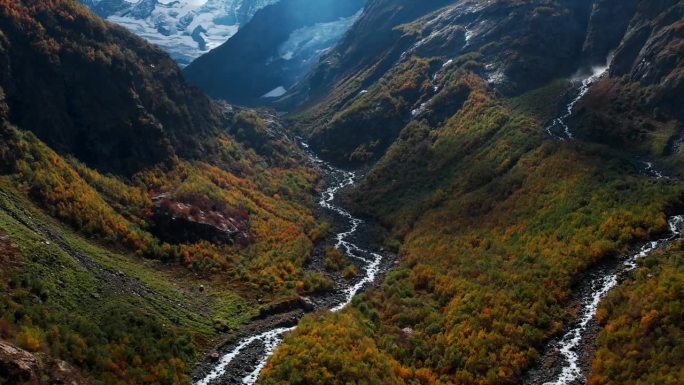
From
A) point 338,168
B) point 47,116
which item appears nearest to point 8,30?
point 47,116

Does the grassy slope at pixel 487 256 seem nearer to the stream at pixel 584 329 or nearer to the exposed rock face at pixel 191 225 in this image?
the stream at pixel 584 329

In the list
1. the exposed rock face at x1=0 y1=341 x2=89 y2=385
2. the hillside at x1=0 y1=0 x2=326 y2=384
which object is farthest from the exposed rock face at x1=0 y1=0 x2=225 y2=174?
the exposed rock face at x1=0 y1=341 x2=89 y2=385

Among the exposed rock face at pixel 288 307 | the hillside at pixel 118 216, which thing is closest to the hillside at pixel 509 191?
the exposed rock face at pixel 288 307

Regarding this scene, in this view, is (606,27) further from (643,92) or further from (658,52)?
(643,92)

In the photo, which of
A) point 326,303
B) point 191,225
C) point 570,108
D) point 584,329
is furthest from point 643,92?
point 191,225

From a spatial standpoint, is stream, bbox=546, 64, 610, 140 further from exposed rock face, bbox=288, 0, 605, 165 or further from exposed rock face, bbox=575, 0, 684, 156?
exposed rock face, bbox=288, 0, 605, 165

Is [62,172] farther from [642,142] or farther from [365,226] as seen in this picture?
[642,142]

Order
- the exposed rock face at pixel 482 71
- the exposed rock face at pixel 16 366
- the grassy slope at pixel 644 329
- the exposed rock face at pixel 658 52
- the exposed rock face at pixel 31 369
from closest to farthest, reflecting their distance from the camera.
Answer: the exposed rock face at pixel 16 366 < the exposed rock face at pixel 31 369 < the grassy slope at pixel 644 329 < the exposed rock face at pixel 658 52 < the exposed rock face at pixel 482 71
